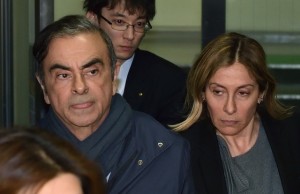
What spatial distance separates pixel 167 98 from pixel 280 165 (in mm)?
720

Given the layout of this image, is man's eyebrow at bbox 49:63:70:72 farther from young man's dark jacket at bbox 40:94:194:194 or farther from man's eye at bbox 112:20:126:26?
man's eye at bbox 112:20:126:26

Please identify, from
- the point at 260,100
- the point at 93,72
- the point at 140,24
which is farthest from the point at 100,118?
the point at 140,24

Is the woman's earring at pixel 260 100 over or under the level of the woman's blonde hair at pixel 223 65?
under

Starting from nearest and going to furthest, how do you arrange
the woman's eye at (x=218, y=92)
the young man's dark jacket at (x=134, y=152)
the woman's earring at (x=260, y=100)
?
1. the young man's dark jacket at (x=134, y=152)
2. the woman's eye at (x=218, y=92)
3. the woman's earring at (x=260, y=100)

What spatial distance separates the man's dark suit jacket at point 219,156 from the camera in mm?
3639

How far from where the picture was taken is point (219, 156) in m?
3.74

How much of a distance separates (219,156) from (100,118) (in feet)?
2.39

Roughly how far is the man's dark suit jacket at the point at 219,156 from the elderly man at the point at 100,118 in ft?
1.12

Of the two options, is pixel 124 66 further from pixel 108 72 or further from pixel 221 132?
pixel 108 72

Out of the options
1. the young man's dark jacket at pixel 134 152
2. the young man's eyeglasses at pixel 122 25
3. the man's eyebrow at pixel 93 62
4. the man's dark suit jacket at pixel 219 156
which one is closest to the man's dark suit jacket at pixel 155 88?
the young man's eyeglasses at pixel 122 25

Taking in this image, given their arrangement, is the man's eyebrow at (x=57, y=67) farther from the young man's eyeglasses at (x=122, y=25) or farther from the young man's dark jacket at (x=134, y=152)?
the young man's eyeglasses at (x=122, y=25)

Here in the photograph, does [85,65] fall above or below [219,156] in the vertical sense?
above

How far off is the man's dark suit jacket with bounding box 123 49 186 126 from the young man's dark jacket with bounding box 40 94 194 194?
697 millimetres

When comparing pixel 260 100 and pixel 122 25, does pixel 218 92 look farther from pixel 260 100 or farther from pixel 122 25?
pixel 122 25
